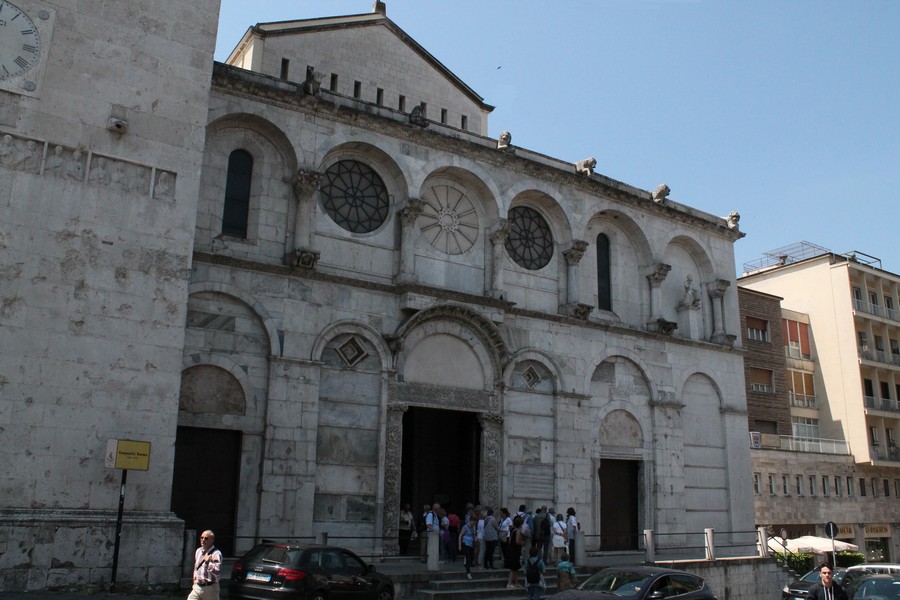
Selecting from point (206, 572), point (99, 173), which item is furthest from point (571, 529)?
point (99, 173)

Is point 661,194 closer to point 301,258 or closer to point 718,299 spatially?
point 718,299

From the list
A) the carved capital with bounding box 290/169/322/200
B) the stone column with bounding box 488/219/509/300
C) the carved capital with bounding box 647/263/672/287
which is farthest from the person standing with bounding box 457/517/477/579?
the carved capital with bounding box 647/263/672/287

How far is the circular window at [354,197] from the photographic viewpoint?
21.6 metres

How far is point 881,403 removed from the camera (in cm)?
4712

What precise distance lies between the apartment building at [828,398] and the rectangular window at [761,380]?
2.2 inches

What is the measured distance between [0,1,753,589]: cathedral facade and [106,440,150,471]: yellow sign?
0.37m

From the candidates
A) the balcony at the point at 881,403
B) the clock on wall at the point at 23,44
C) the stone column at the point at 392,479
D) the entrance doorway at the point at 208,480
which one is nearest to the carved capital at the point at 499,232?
the stone column at the point at 392,479

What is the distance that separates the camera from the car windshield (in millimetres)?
13070

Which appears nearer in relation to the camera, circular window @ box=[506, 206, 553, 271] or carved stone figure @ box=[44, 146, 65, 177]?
carved stone figure @ box=[44, 146, 65, 177]

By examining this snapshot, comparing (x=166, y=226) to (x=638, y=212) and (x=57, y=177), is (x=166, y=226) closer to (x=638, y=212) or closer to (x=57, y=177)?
(x=57, y=177)

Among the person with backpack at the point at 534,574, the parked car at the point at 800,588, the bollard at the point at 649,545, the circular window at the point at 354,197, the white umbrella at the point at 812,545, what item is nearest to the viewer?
the person with backpack at the point at 534,574

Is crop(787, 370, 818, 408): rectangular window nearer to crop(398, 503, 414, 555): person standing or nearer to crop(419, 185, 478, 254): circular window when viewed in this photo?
crop(419, 185, 478, 254): circular window

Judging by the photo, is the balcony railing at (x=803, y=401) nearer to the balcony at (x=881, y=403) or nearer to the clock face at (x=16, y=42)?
the balcony at (x=881, y=403)

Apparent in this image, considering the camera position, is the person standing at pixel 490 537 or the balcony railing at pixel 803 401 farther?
the balcony railing at pixel 803 401
